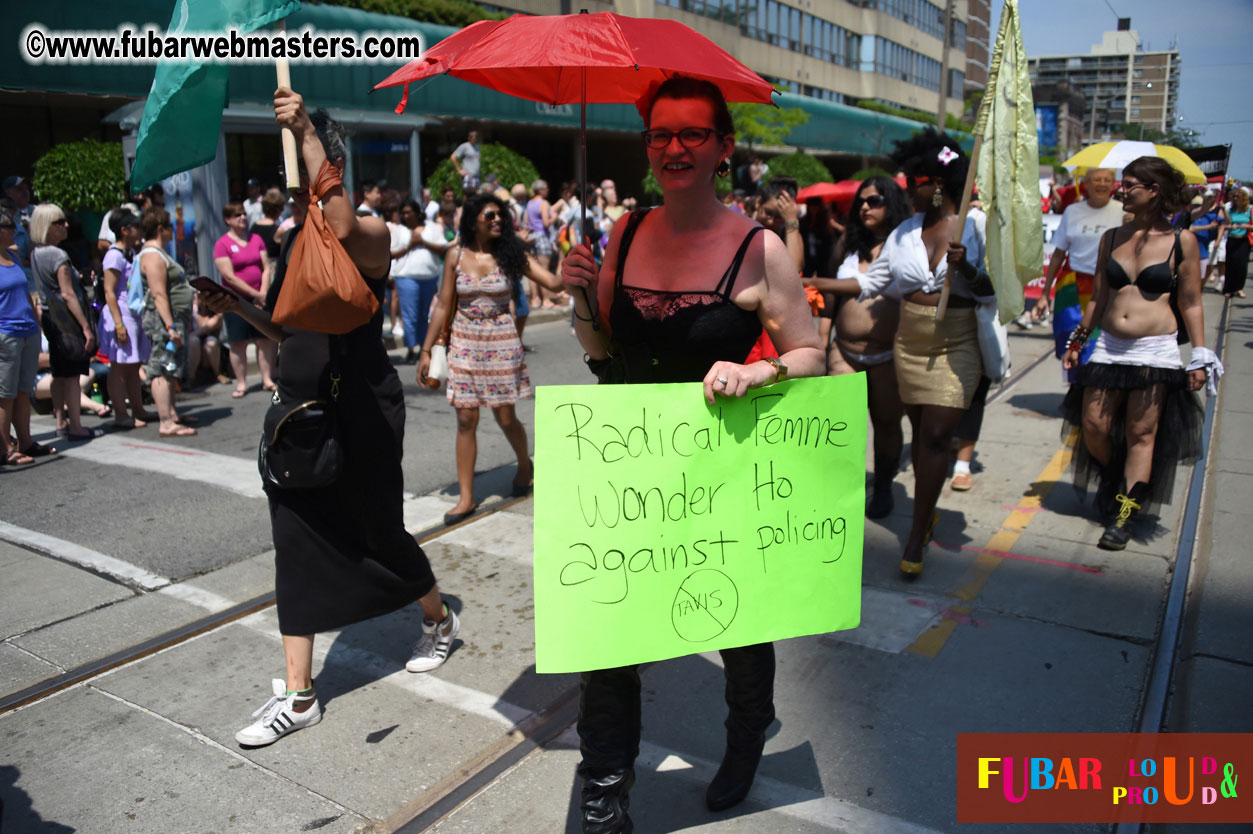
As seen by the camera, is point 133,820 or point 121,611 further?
point 121,611

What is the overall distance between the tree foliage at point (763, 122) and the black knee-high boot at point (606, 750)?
1019 inches

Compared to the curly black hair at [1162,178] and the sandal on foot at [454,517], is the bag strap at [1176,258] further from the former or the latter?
the sandal on foot at [454,517]

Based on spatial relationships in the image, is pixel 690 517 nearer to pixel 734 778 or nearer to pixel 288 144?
pixel 734 778

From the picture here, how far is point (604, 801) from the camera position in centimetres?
258

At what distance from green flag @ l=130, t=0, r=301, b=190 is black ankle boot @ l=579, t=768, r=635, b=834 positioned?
2.12m

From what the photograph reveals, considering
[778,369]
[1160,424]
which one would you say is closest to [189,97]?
[778,369]

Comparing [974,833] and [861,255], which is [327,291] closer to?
[974,833]

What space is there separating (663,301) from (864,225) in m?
3.66

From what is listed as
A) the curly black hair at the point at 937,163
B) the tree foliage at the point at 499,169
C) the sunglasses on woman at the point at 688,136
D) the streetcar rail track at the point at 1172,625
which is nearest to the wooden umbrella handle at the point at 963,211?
the curly black hair at the point at 937,163

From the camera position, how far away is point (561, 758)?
3.17m

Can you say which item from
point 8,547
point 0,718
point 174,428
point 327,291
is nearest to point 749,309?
point 327,291

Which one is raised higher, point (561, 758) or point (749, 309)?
point (749, 309)

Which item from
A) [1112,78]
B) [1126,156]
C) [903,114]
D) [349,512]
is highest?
[1112,78]

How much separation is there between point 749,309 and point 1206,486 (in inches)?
199
